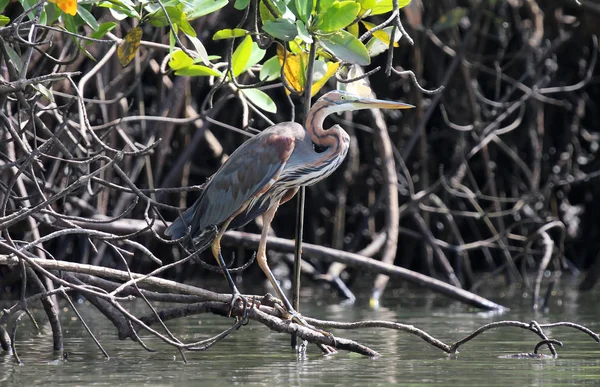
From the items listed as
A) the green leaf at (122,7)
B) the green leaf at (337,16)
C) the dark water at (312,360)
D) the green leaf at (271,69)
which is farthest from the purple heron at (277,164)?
the green leaf at (122,7)

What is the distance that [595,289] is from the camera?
814 centimetres

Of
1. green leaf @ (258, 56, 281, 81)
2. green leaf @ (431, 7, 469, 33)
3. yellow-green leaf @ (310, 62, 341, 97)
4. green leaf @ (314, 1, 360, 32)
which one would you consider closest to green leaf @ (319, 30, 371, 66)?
green leaf @ (314, 1, 360, 32)

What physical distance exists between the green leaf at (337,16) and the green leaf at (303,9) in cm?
4

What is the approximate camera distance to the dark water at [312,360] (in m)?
3.98

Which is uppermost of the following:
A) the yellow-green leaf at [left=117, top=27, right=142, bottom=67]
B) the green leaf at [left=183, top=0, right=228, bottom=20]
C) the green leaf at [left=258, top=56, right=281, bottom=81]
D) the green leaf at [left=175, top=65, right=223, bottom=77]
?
the green leaf at [left=183, top=0, right=228, bottom=20]

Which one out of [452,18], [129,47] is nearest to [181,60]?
[129,47]

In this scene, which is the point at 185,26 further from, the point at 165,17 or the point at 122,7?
the point at 122,7

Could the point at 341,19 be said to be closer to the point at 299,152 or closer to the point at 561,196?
the point at 299,152

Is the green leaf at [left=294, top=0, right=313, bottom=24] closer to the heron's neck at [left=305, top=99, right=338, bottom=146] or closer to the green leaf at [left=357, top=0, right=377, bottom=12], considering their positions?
the green leaf at [left=357, top=0, right=377, bottom=12]

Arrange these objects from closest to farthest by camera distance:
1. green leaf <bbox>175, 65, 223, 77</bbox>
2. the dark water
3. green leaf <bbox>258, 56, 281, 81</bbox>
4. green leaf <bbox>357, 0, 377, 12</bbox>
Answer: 1. the dark water
2. green leaf <bbox>357, 0, 377, 12</bbox>
3. green leaf <bbox>175, 65, 223, 77</bbox>
4. green leaf <bbox>258, 56, 281, 81</bbox>

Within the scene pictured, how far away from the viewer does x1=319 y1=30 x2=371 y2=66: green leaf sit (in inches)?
173

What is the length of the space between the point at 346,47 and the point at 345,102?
54 centimetres

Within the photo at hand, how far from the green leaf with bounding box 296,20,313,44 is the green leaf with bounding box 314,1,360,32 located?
0.22 feet

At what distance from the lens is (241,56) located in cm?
483
